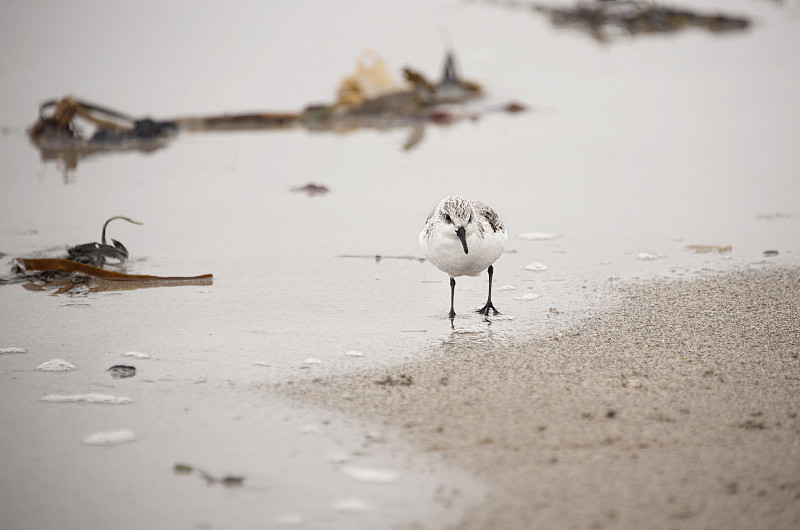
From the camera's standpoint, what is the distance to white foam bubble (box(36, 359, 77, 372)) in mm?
4445

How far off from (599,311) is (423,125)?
8.01 m

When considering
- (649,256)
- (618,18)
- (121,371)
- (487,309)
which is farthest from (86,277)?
(618,18)

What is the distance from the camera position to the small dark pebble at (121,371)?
14.3 feet

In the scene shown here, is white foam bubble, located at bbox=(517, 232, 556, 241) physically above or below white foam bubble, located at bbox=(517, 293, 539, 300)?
above

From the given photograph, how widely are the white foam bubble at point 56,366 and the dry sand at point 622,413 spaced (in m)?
1.22

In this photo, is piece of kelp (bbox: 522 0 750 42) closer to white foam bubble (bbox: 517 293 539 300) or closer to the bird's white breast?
white foam bubble (bbox: 517 293 539 300)

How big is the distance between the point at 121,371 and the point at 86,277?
73.4 inches

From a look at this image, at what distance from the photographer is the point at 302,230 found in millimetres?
7508

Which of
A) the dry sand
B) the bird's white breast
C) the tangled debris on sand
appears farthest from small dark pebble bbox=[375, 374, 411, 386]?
the tangled debris on sand

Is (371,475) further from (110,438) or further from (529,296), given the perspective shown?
(529,296)

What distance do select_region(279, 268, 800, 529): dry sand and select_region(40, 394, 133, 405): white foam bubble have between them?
79 cm

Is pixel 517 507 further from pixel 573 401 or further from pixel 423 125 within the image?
pixel 423 125

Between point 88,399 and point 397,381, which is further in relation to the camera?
point 397,381

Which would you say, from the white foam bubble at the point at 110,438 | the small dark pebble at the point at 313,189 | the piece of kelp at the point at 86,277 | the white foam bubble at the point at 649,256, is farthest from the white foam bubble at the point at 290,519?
the small dark pebble at the point at 313,189
